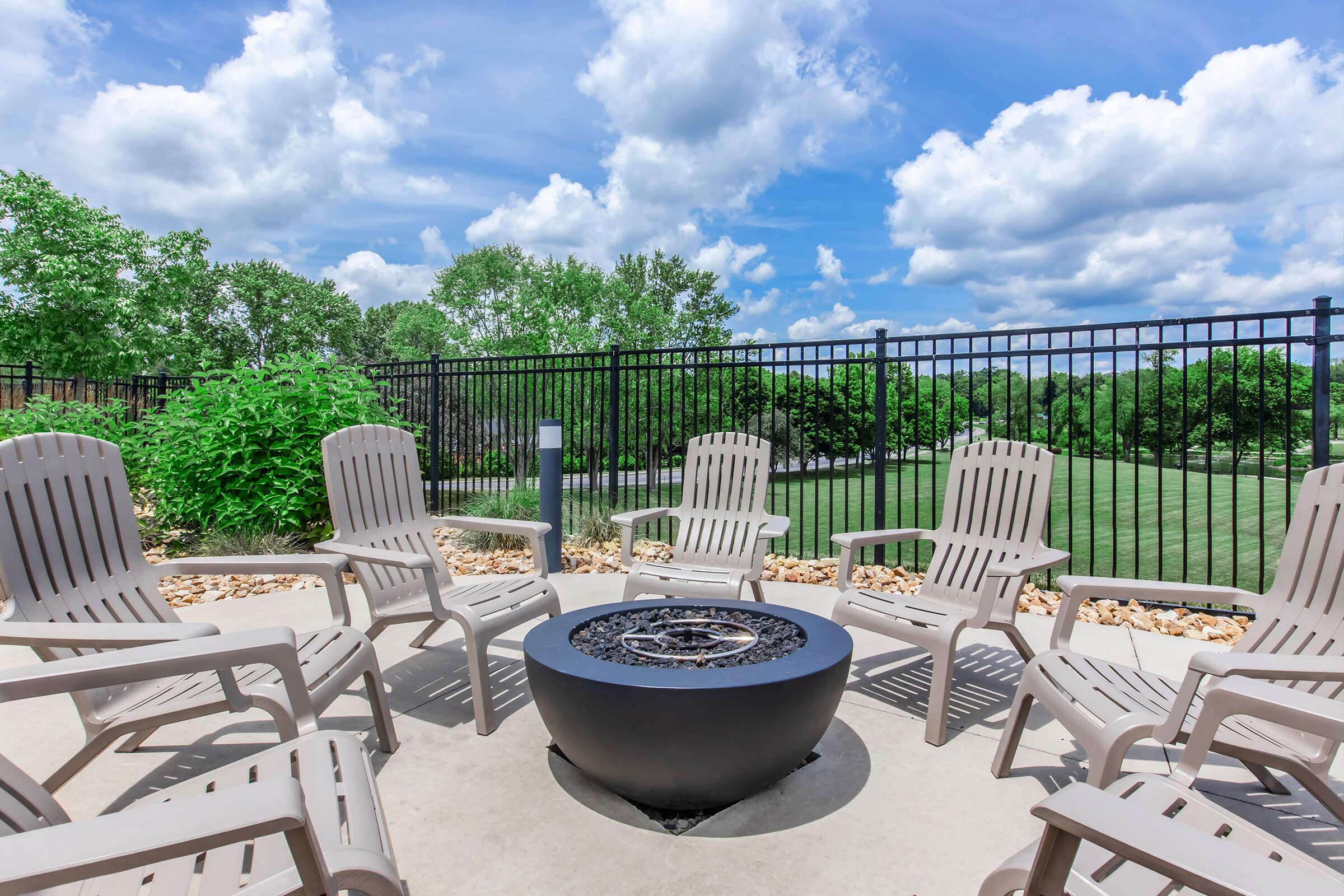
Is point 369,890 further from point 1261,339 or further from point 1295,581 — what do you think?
point 1261,339

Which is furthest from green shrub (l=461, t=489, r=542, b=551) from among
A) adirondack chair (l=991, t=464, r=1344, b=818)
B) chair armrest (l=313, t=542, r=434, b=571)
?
adirondack chair (l=991, t=464, r=1344, b=818)

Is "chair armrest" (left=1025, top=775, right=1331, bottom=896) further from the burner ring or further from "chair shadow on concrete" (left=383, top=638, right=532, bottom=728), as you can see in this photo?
"chair shadow on concrete" (left=383, top=638, right=532, bottom=728)

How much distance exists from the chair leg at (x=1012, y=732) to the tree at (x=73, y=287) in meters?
22.1

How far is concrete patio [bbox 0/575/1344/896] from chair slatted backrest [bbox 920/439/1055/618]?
19.2 inches

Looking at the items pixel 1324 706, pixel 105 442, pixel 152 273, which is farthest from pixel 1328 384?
pixel 152 273

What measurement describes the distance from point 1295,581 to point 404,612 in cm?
340

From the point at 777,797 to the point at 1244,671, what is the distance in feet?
4.35

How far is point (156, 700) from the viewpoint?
207 centimetres

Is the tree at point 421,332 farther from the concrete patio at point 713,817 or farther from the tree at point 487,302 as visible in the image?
the concrete patio at point 713,817

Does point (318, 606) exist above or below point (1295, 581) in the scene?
below

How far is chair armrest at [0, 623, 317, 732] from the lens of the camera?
1447mm

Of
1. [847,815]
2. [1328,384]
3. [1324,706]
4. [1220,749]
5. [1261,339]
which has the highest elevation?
[1261,339]

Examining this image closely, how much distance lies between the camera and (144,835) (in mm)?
888

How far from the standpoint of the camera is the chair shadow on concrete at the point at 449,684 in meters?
2.88
